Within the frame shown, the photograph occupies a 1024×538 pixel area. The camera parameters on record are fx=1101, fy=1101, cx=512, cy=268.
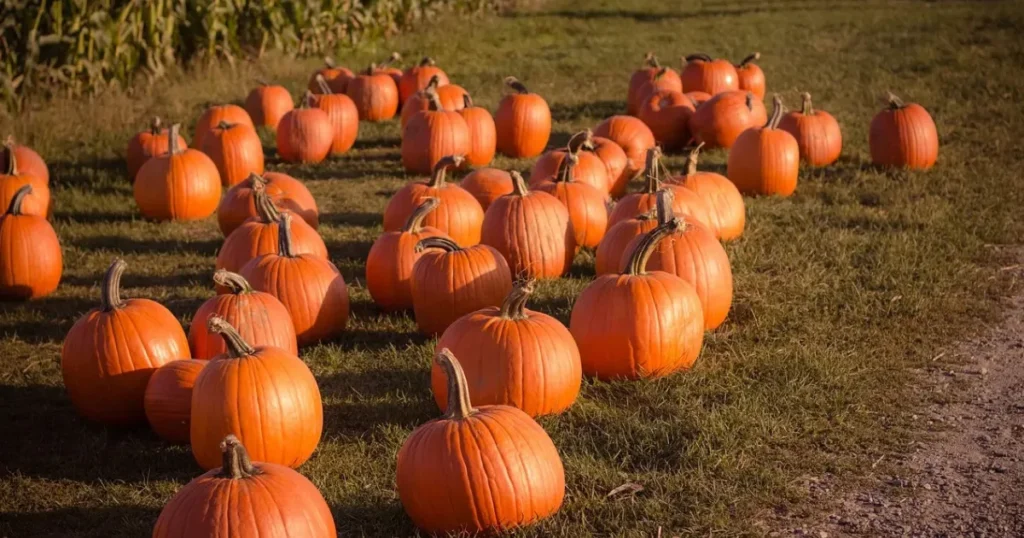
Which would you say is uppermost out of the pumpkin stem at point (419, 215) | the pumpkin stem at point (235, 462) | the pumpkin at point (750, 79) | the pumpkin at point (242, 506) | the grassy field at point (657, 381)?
the pumpkin at point (750, 79)

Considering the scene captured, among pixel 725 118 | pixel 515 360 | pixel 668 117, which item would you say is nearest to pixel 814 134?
pixel 725 118

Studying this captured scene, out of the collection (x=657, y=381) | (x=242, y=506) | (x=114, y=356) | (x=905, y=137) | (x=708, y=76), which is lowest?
(x=657, y=381)

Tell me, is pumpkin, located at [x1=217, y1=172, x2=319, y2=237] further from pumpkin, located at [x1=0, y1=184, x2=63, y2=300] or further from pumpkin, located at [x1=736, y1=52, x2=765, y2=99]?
pumpkin, located at [x1=736, y1=52, x2=765, y2=99]

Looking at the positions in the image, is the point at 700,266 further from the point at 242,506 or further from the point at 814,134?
the point at 814,134

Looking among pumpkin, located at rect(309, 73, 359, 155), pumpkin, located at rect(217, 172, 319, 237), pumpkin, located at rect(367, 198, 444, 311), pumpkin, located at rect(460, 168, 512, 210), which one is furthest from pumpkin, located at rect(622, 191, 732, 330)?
pumpkin, located at rect(309, 73, 359, 155)

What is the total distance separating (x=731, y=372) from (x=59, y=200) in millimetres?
6358

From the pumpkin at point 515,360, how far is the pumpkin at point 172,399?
3.71 feet

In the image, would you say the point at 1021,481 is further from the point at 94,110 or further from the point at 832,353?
the point at 94,110

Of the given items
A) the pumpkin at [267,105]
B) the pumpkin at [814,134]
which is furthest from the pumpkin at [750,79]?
the pumpkin at [267,105]

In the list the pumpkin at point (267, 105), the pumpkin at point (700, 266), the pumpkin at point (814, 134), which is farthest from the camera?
the pumpkin at point (267, 105)

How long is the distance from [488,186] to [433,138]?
1907 millimetres

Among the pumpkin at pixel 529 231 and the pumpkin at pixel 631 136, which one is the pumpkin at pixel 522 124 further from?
the pumpkin at pixel 529 231

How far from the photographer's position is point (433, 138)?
379 inches

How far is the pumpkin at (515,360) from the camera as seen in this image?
4.95m
